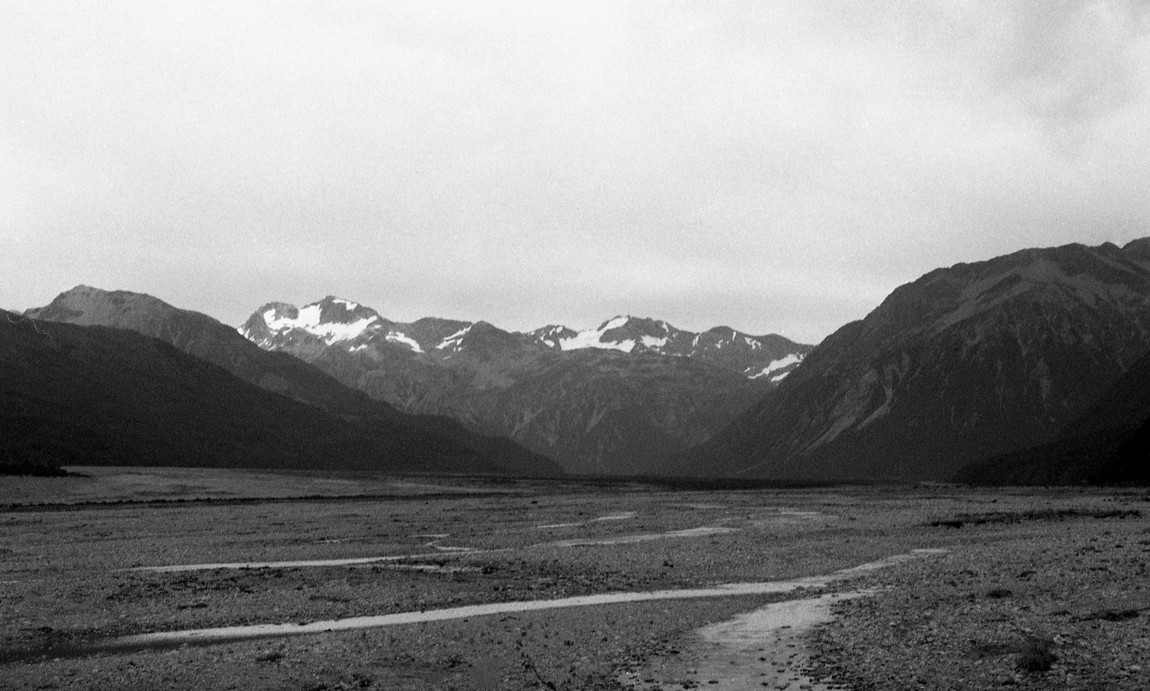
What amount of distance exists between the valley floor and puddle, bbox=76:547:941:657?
8.1 inches

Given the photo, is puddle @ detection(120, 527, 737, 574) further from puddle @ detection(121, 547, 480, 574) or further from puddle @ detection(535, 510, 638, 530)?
puddle @ detection(535, 510, 638, 530)

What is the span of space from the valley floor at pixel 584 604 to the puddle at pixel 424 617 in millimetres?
206

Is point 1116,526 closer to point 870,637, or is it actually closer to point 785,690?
point 870,637

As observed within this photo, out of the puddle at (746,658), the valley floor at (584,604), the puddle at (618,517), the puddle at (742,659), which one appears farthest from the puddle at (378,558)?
the puddle at (742,659)

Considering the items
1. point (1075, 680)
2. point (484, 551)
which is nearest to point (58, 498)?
point (484, 551)

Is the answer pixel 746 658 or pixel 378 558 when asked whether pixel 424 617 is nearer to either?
pixel 746 658

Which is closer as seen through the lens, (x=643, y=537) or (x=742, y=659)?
(x=742, y=659)

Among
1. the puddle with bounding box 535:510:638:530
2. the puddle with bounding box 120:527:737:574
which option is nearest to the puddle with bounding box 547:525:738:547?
the puddle with bounding box 120:527:737:574

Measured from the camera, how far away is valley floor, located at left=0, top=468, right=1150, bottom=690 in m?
30.0

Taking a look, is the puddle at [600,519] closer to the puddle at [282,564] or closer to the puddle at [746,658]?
the puddle at [282,564]

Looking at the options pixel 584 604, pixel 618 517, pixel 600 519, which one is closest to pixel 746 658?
pixel 584 604

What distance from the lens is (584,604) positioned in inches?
1722

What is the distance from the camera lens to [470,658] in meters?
33.0

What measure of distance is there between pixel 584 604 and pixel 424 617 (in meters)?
6.40
